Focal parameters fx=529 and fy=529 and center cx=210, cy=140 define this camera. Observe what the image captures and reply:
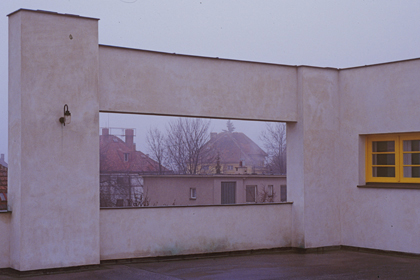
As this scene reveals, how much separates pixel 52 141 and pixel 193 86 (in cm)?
314

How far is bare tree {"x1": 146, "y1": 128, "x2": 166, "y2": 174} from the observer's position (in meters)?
52.5

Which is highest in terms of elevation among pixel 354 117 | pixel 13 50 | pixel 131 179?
pixel 13 50

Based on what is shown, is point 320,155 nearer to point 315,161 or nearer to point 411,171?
point 315,161

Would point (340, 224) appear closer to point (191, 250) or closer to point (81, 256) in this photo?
point (191, 250)

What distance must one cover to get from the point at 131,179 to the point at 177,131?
6.69 m

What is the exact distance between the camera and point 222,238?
11.0 metres

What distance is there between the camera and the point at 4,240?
8922 mm

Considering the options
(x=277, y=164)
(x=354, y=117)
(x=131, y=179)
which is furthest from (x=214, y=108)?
(x=277, y=164)

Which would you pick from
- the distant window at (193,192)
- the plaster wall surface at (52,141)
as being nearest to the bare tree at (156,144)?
the distant window at (193,192)

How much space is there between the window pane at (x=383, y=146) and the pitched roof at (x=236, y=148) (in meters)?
49.7

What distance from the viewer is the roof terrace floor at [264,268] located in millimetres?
8743

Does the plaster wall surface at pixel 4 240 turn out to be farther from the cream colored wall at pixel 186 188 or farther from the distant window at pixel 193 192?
the distant window at pixel 193 192

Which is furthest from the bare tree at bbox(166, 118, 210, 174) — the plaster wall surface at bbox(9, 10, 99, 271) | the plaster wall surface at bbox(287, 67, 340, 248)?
the plaster wall surface at bbox(9, 10, 99, 271)

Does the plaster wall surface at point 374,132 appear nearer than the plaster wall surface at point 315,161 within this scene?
Yes
